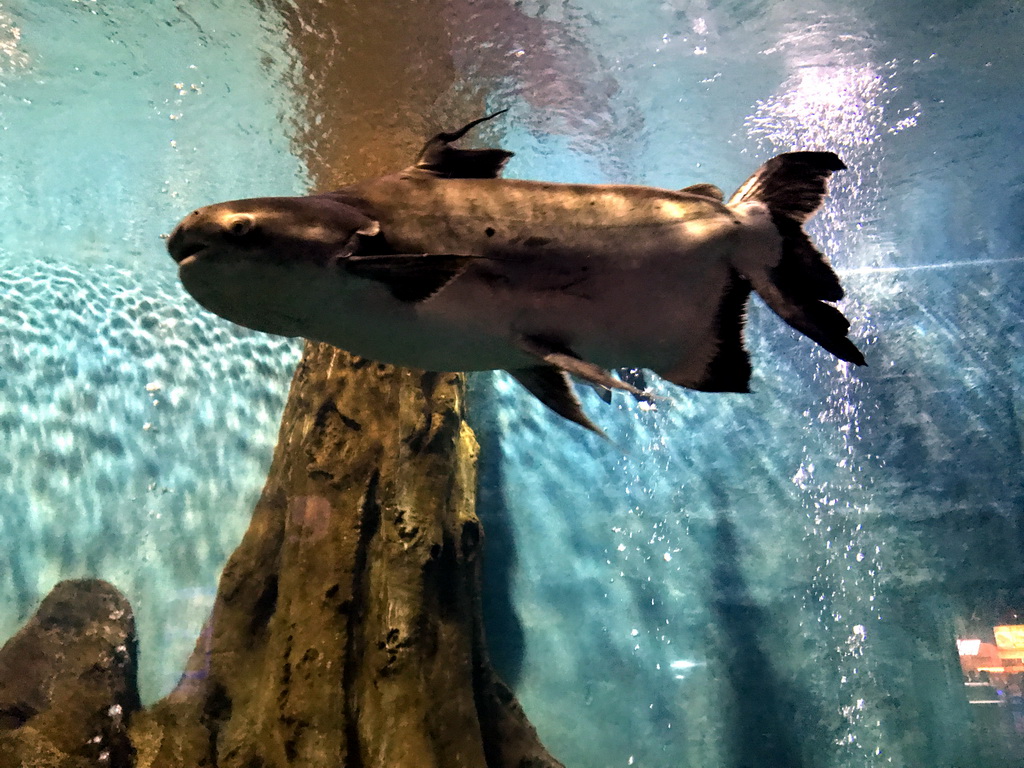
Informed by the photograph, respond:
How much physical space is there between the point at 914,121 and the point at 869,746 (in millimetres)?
8148

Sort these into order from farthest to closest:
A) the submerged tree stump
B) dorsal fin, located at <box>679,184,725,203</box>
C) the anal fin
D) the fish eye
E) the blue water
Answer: the blue water, the submerged tree stump, dorsal fin, located at <box>679,184,725,203</box>, the anal fin, the fish eye

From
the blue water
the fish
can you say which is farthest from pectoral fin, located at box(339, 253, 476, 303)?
the blue water

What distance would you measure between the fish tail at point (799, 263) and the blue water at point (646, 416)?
16.0ft

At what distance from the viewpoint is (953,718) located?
24.3ft

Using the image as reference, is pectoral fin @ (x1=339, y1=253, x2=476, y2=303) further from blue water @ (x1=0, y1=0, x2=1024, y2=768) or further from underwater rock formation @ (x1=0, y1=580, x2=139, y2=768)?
blue water @ (x1=0, y1=0, x2=1024, y2=768)

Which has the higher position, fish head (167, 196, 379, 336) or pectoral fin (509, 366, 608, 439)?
fish head (167, 196, 379, 336)

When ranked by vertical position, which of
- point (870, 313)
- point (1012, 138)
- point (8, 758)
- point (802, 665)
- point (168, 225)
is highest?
point (168, 225)

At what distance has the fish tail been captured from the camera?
2.25 metres

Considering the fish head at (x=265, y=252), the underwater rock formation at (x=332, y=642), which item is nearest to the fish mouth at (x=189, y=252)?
the fish head at (x=265, y=252)

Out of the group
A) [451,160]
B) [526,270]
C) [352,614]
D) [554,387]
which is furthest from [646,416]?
[526,270]

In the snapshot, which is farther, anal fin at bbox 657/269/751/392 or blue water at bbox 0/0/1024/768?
blue water at bbox 0/0/1024/768

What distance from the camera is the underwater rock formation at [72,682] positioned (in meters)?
4.45

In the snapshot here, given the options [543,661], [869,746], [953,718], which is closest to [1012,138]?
[953,718]

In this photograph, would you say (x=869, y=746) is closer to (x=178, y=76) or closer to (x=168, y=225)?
(x=178, y=76)
